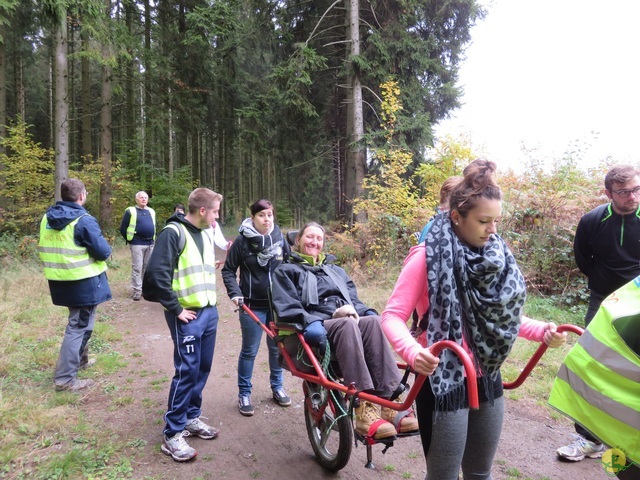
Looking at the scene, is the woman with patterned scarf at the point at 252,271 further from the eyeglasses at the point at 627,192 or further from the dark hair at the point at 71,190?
the eyeglasses at the point at 627,192

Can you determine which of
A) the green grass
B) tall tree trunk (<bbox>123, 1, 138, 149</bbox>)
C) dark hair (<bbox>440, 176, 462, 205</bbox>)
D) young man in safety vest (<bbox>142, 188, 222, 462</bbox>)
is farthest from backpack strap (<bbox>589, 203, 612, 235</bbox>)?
tall tree trunk (<bbox>123, 1, 138, 149</bbox>)

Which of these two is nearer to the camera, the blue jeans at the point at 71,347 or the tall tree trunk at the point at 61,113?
the blue jeans at the point at 71,347

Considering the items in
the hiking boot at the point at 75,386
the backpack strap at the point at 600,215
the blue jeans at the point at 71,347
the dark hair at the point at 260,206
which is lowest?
the hiking boot at the point at 75,386

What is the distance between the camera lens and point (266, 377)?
5.04 metres

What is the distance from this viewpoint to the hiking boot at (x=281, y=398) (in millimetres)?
4309

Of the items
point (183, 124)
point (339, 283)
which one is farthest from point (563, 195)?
point (183, 124)

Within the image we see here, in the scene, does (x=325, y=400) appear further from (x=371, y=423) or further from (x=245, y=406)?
(x=245, y=406)

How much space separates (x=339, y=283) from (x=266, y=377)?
2294 millimetres

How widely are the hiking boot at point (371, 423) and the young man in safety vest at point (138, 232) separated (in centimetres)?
661

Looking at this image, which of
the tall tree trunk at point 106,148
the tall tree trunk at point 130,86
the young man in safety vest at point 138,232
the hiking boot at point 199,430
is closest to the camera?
the hiking boot at point 199,430

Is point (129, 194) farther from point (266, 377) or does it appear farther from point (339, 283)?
point (339, 283)

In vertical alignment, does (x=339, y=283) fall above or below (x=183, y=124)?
below

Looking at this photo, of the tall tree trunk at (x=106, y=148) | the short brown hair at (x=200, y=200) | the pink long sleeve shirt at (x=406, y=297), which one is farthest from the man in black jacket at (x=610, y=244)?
the tall tree trunk at (x=106, y=148)

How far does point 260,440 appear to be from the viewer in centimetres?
364
